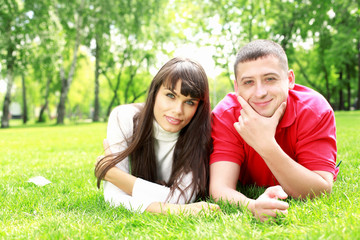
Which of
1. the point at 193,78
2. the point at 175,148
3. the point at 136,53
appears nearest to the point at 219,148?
the point at 175,148

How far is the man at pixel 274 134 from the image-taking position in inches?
104

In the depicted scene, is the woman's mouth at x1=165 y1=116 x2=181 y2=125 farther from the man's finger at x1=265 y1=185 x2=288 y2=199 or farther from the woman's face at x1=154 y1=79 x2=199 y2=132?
the man's finger at x1=265 y1=185 x2=288 y2=199

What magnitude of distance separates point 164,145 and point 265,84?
1.20 m

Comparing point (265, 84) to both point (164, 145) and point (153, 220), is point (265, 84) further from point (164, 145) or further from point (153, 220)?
point (153, 220)

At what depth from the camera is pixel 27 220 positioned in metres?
2.56

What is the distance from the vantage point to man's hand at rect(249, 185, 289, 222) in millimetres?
2193

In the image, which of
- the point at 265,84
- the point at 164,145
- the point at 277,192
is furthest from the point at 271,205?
the point at 164,145

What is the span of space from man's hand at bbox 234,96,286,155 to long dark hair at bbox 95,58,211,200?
52 centimetres

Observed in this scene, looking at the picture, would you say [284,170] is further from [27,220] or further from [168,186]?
[27,220]

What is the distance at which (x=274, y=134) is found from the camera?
2.69 metres

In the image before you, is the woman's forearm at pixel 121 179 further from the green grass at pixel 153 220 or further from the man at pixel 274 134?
the man at pixel 274 134

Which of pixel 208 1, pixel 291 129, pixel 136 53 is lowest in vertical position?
pixel 291 129

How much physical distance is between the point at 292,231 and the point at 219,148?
1207 millimetres

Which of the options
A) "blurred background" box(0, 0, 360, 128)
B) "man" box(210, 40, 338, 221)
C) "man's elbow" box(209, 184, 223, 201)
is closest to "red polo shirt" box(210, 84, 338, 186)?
"man" box(210, 40, 338, 221)
